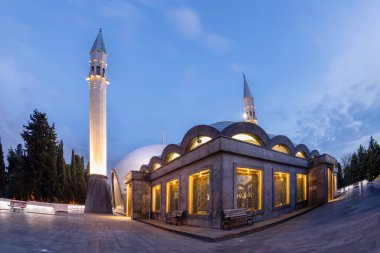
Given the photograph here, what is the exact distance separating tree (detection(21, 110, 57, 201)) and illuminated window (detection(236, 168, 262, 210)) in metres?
24.8

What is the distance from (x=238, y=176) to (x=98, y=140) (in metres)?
24.0

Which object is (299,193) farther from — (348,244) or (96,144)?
(96,144)

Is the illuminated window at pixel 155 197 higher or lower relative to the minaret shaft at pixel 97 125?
lower

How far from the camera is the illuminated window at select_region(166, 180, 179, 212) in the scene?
1878 cm

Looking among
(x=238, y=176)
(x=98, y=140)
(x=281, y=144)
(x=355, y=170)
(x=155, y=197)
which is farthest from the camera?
(x=355, y=170)

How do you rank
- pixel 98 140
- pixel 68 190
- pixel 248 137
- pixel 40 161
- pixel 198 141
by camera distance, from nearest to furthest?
pixel 248 137
pixel 198 141
pixel 40 161
pixel 98 140
pixel 68 190

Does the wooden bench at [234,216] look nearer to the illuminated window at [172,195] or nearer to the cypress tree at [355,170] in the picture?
the illuminated window at [172,195]

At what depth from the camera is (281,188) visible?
16688mm

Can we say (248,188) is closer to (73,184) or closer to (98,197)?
(98,197)

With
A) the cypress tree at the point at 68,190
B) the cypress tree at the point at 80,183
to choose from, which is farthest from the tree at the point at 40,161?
the cypress tree at the point at 80,183

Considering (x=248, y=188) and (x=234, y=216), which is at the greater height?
(x=248, y=188)

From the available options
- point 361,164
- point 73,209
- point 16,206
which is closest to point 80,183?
point 73,209

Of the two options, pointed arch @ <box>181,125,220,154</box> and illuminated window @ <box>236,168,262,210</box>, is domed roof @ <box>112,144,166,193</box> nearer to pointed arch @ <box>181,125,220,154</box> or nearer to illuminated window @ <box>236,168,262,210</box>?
pointed arch @ <box>181,125,220,154</box>

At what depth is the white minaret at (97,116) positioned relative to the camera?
110 feet
